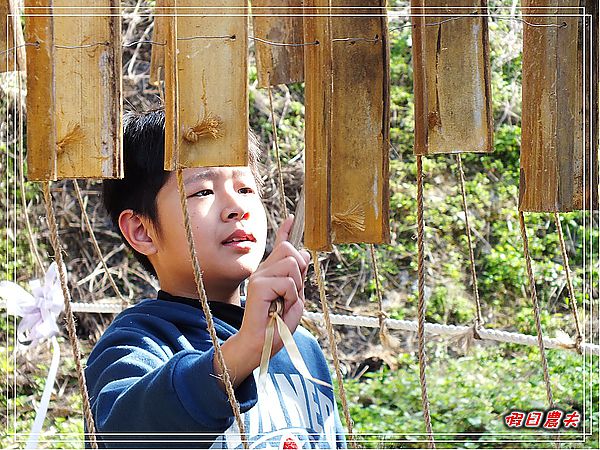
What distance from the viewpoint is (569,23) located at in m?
0.92

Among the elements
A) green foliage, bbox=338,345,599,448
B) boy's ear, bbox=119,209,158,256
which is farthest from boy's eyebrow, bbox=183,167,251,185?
green foliage, bbox=338,345,599,448

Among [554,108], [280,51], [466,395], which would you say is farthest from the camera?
[466,395]

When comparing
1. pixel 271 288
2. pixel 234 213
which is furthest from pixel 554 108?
pixel 234 213

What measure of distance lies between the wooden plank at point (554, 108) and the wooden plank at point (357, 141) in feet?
0.56

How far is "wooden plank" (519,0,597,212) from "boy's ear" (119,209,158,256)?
0.59 meters

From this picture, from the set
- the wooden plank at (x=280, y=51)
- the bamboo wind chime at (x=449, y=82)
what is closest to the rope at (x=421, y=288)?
the bamboo wind chime at (x=449, y=82)

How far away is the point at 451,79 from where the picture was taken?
0.89 m

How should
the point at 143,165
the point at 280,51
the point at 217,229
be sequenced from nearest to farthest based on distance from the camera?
the point at 217,229
the point at 143,165
the point at 280,51

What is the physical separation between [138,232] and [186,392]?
1.42ft

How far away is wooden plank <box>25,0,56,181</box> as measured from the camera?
0.83m

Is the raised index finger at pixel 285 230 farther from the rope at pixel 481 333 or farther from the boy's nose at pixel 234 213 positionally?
the rope at pixel 481 333

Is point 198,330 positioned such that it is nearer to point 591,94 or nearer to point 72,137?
point 72,137

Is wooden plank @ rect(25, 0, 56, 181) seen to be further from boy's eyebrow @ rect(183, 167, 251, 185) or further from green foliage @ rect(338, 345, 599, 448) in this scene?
green foliage @ rect(338, 345, 599, 448)

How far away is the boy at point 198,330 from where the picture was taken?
0.91 meters
